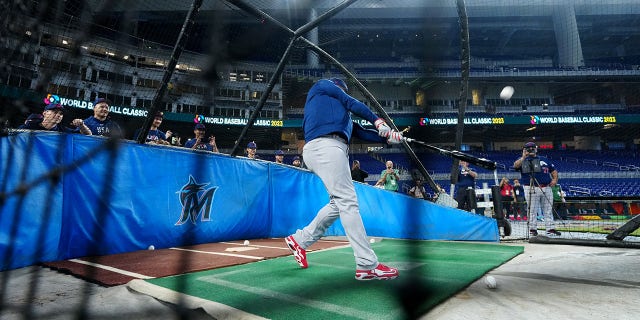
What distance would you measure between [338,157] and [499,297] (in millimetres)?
1418

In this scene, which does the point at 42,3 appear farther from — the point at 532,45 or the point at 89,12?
the point at 532,45

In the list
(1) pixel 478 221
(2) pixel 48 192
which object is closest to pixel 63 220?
(2) pixel 48 192

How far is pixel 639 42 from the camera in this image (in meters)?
32.7

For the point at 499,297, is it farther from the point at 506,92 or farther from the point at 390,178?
the point at 506,92

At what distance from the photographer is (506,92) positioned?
97.3 feet

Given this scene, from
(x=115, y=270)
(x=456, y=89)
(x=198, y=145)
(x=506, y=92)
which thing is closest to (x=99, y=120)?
(x=198, y=145)

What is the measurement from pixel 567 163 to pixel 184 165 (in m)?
30.3

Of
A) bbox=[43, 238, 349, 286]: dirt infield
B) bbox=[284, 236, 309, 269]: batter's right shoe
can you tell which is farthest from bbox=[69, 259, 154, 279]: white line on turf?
bbox=[284, 236, 309, 269]: batter's right shoe

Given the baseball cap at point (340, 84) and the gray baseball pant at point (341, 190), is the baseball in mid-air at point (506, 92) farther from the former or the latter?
the gray baseball pant at point (341, 190)

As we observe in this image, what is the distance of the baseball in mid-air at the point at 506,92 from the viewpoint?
29.7 metres

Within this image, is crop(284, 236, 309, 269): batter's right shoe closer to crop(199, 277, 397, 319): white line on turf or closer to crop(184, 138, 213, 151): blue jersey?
crop(199, 277, 397, 319): white line on turf

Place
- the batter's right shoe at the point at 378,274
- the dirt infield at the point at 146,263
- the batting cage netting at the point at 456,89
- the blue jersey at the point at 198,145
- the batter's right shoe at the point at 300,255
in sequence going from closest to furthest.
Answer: the batter's right shoe at the point at 378,274, the dirt infield at the point at 146,263, the batter's right shoe at the point at 300,255, the blue jersey at the point at 198,145, the batting cage netting at the point at 456,89

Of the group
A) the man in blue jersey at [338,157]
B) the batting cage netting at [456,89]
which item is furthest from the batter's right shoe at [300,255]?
the batting cage netting at [456,89]

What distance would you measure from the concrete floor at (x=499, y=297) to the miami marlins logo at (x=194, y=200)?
1908 millimetres
